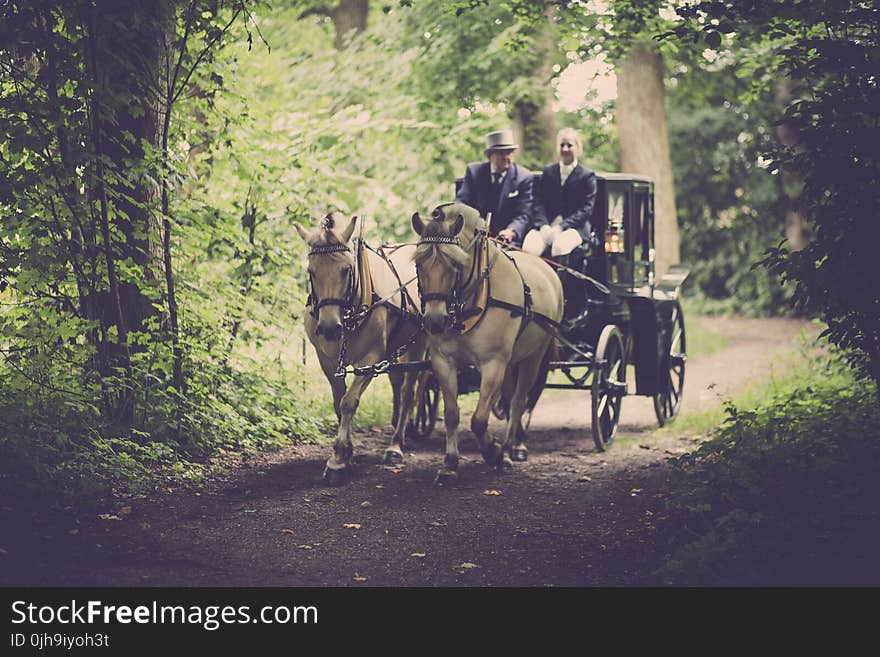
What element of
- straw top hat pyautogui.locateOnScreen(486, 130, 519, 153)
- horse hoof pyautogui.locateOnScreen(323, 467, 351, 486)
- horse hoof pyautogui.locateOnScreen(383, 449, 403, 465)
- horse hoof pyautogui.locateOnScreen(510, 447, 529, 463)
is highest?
straw top hat pyautogui.locateOnScreen(486, 130, 519, 153)

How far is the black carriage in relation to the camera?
30.5 feet

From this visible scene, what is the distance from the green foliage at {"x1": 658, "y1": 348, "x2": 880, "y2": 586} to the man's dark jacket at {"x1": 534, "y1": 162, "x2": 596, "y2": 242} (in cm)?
238

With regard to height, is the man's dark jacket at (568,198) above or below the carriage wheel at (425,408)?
above

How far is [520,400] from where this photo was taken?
28.8ft

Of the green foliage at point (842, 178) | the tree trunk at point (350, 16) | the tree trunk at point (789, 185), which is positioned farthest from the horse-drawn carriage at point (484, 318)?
the tree trunk at point (789, 185)

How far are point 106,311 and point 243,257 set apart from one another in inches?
75.4

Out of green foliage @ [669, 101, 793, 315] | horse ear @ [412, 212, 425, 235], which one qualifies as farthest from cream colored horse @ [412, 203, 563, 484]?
green foliage @ [669, 101, 793, 315]

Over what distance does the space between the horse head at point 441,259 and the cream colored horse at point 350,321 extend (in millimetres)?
188

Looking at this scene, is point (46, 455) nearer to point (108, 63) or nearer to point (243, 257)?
point (108, 63)

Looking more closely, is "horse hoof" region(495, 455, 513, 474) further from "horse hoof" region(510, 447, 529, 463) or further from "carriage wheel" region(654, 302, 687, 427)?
"carriage wheel" region(654, 302, 687, 427)

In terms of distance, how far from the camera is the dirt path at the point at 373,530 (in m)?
5.14

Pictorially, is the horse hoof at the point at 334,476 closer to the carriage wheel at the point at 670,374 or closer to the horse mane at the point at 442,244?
the horse mane at the point at 442,244

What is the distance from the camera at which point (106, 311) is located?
7.66 m
